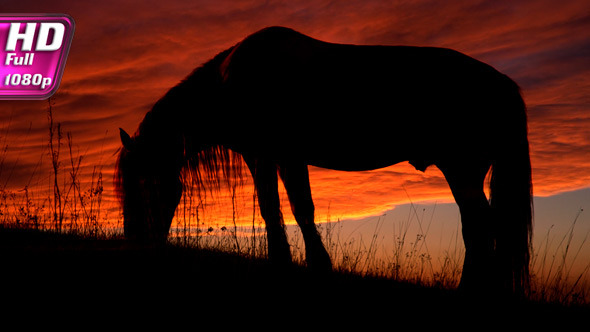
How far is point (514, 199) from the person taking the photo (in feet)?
17.9

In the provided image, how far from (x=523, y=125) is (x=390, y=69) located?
1.51 metres

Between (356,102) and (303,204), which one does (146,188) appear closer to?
(303,204)

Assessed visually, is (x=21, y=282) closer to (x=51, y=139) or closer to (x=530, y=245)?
(x=51, y=139)

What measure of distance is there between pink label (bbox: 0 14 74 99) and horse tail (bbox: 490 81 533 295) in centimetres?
552

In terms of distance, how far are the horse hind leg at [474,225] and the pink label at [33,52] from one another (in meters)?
5.09

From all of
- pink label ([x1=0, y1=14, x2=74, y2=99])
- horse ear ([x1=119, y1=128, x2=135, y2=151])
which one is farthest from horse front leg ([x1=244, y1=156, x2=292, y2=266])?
pink label ([x1=0, y1=14, x2=74, y2=99])

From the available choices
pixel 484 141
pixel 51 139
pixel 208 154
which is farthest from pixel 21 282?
pixel 484 141

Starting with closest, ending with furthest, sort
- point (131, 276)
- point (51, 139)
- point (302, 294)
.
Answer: point (302, 294) → point (131, 276) → point (51, 139)

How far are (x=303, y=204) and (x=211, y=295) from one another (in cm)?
205

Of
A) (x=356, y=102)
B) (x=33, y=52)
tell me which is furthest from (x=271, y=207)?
(x=33, y=52)

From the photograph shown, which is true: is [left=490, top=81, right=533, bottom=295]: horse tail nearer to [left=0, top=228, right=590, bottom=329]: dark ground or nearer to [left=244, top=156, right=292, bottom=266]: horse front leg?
[left=0, top=228, right=590, bottom=329]: dark ground

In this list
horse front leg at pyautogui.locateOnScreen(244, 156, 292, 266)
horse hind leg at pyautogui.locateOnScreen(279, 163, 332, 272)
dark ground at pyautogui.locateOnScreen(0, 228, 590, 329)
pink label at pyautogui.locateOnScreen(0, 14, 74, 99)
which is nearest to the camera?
dark ground at pyautogui.locateOnScreen(0, 228, 590, 329)

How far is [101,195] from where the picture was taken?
22.9ft

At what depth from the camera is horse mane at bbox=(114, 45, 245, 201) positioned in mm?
6129
